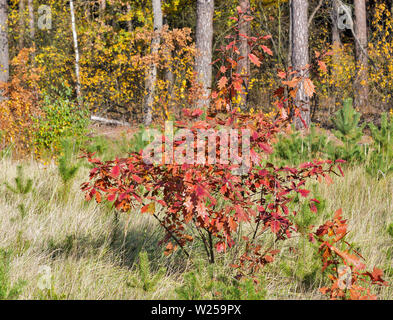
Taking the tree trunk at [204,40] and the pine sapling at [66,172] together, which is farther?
the tree trunk at [204,40]

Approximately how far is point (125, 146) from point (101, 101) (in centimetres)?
523

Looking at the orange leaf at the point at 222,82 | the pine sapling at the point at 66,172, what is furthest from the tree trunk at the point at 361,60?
the orange leaf at the point at 222,82

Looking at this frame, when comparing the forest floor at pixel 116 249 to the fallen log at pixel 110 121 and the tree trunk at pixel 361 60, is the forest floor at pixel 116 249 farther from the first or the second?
the tree trunk at pixel 361 60

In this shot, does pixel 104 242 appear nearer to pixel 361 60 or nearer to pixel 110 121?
pixel 110 121

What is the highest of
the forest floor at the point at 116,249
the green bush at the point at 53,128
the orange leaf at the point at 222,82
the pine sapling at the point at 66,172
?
the orange leaf at the point at 222,82

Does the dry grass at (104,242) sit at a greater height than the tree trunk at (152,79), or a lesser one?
lesser

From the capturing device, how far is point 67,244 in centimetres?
312

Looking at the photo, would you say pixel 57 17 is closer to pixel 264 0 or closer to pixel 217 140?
pixel 264 0

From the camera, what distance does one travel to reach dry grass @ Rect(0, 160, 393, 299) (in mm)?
2572

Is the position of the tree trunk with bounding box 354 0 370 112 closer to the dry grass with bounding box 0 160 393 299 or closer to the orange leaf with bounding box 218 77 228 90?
the dry grass with bounding box 0 160 393 299

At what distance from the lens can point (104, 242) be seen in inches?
124

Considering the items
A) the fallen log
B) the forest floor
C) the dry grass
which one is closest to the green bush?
the dry grass

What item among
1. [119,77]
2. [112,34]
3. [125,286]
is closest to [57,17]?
[112,34]

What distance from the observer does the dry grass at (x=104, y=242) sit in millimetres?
2572
